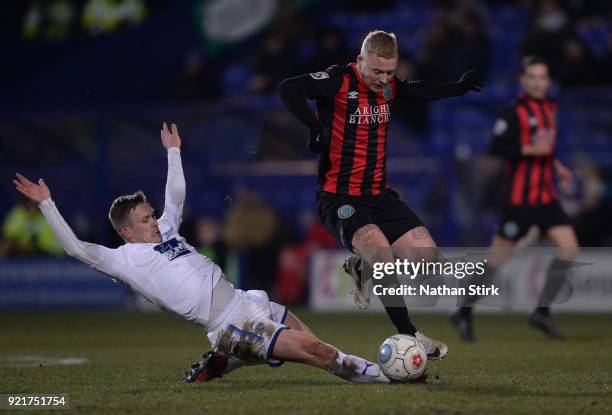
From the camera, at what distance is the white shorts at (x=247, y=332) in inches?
261

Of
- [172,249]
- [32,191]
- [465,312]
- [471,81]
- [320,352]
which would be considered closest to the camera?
[320,352]

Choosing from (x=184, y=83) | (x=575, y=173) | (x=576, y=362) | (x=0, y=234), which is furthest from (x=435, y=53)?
(x=576, y=362)

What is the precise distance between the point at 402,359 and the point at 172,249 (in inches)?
62.4

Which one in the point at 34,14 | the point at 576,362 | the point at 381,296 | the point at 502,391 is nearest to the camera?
the point at 502,391

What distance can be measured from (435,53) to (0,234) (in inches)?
282

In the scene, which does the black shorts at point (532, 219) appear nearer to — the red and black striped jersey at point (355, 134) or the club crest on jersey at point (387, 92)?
the red and black striped jersey at point (355, 134)

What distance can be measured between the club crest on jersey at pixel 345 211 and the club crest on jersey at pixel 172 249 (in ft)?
3.58

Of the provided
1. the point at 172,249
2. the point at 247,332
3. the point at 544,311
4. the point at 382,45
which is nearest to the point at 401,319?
the point at 247,332

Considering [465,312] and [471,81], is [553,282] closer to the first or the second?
[465,312]

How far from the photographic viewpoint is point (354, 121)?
7676 millimetres

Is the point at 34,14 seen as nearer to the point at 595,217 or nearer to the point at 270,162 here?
the point at 270,162

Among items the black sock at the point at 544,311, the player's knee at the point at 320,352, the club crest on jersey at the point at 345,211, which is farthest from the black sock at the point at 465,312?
the player's knee at the point at 320,352

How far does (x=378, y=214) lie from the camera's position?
7.66m

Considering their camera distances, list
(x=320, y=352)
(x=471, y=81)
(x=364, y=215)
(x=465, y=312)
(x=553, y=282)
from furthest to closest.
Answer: (x=553, y=282) → (x=465, y=312) → (x=471, y=81) → (x=364, y=215) → (x=320, y=352)
